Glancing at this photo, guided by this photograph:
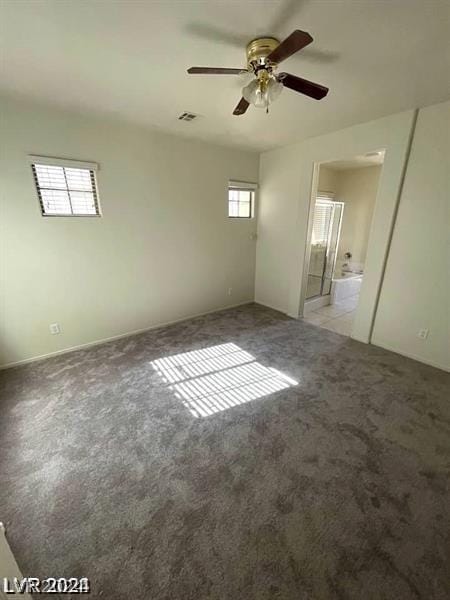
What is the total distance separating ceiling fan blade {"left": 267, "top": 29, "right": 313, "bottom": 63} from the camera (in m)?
1.15

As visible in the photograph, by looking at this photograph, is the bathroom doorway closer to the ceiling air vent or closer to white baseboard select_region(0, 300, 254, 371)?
white baseboard select_region(0, 300, 254, 371)

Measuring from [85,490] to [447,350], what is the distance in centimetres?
344

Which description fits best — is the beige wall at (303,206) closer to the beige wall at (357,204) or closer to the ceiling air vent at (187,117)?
the ceiling air vent at (187,117)

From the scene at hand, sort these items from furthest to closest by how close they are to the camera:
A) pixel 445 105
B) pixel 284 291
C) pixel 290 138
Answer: pixel 284 291 < pixel 290 138 < pixel 445 105

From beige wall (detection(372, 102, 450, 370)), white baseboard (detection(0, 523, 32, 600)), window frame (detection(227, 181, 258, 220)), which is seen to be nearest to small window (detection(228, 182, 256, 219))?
window frame (detection(227, 181, 258, 220))

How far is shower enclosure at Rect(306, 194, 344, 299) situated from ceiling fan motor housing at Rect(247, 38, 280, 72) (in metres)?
3.13

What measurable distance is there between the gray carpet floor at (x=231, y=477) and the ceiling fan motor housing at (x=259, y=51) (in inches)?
96.3

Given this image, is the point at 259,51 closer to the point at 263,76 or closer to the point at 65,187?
the point at 263,76

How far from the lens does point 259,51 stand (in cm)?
154

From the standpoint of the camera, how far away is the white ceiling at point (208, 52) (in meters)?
1.30

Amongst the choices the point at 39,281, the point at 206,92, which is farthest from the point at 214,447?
the point at 206,92

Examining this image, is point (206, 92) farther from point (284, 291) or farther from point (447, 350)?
point (447, 350)

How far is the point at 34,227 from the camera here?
100 inches

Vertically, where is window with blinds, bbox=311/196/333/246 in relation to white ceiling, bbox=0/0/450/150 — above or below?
below
